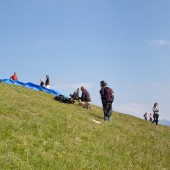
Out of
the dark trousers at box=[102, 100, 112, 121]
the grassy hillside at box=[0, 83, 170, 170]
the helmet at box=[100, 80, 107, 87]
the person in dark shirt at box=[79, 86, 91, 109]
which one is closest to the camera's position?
the grassy hillside at box=[0, 83, 170, 170]

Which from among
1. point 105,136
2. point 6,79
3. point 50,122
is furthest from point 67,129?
point 6,79

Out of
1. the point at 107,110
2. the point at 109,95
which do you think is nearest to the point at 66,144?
the point at 107,110

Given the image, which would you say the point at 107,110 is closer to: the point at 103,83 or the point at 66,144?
the point at 103,83

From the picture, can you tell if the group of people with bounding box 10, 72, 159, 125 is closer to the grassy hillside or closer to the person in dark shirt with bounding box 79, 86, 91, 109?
the person in dark shirt with bounding box 79, 86, 91, 109

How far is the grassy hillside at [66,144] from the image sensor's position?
631 inches

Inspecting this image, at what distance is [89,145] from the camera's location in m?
21.1

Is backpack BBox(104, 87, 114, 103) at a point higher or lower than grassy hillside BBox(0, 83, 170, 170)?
higher

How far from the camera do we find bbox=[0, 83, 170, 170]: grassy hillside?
16.0m

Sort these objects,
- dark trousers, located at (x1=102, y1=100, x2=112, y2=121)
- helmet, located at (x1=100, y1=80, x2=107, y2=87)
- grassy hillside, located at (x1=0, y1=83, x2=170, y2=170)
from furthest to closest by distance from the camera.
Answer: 1. helmet, located at (x1=100, y1=80, x2=107, y2=87)
2. dark trousers, located at (x1=102, y1=100, x2=112, y2=121)
3. grassy hillside, located at (x1=0, y1=83, x2=170, y2=170)

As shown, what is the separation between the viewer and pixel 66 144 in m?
19.6

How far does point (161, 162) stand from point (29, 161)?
9247mm

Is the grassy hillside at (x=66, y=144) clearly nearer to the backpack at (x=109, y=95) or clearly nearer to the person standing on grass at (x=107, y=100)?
the person standing on grass at (x=107, y=100)

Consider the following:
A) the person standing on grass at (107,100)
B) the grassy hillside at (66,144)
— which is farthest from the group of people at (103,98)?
the grassy hillside at (66,144)

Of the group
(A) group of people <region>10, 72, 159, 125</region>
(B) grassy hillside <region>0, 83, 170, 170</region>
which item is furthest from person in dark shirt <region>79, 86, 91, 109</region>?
(B) grassy hillside <region>0, 83, 170, 170</region>
